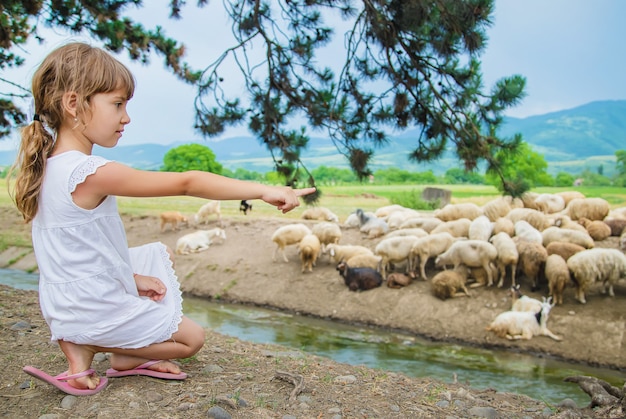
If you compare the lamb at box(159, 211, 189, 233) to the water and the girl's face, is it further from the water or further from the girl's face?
the girl's face

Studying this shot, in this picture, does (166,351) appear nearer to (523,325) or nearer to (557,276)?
(523,325)

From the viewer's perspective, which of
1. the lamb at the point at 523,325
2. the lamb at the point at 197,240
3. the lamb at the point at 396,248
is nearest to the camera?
the lamb at the point at 523,325

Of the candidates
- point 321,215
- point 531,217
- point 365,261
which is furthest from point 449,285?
point 321,215

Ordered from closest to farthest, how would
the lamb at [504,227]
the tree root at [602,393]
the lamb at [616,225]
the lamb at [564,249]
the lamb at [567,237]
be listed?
the tree root at [602,393]
the lamb at [564,249]
the lamb at [567,237]
the lamb at [504,227]
the lamb at [616,225]

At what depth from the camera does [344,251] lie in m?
12.0

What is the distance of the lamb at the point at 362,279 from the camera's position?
1080 centimetres

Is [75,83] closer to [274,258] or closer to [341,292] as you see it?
[341,292]

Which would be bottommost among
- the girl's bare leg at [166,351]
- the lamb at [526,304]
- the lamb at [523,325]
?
the lamb at [523,325]

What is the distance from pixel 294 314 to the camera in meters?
10.8

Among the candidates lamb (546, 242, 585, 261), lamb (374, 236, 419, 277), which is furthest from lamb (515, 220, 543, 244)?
lamb (374, 236, 419, 277)

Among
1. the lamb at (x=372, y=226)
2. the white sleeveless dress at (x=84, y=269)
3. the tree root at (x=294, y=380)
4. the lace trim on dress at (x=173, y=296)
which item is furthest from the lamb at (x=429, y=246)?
the white sleeveless dress at (x=84, y=269)

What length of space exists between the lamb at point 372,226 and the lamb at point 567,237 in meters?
3.48

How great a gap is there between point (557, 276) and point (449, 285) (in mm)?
1666

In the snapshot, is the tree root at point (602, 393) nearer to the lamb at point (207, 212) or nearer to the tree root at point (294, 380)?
the tree root at point (294, 380)
